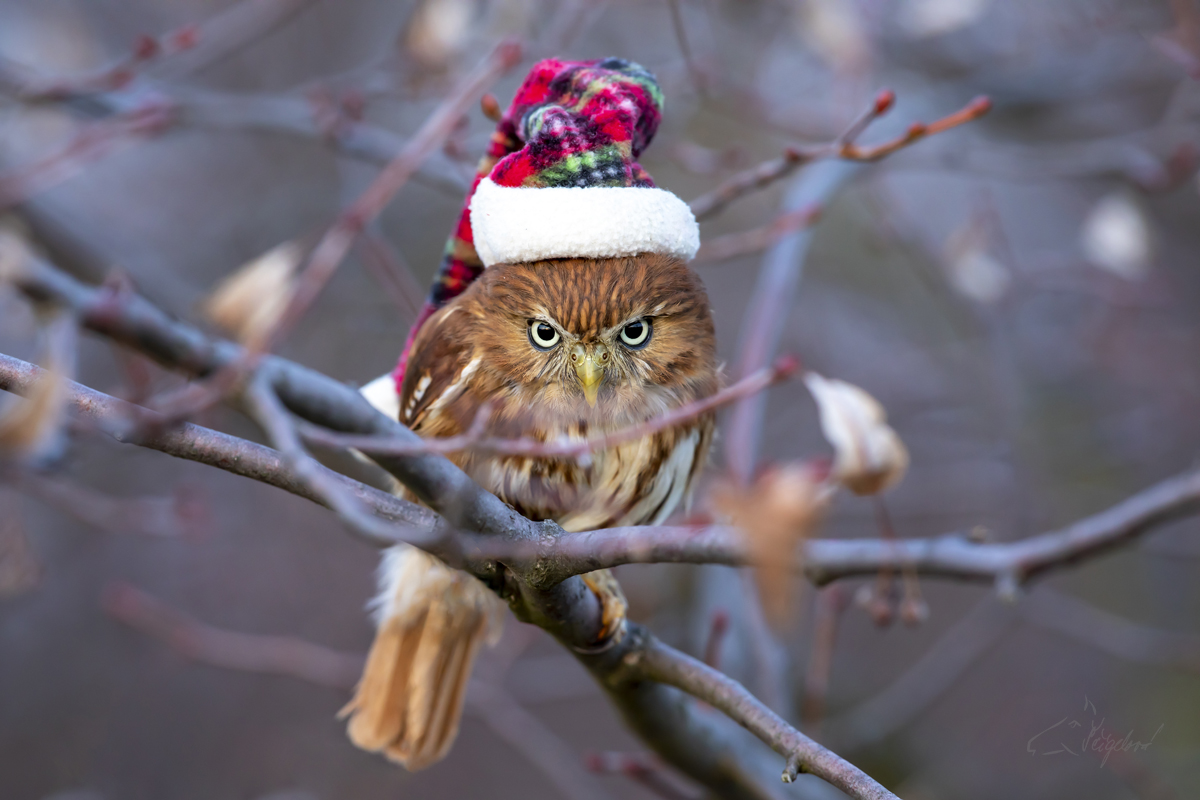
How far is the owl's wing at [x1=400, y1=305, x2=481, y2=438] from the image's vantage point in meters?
1.75

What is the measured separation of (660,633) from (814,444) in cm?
200

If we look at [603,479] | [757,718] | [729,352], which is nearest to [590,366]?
[603,479]

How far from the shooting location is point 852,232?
6352 mm

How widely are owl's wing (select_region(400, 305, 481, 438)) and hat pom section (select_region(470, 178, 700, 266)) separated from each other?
19 cm

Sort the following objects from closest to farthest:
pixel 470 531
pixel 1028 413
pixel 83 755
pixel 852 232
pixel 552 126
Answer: pixel 470 531 < pixel 552 126 < pixel 1028 413 < pixel 83 755 < pixel 852 232

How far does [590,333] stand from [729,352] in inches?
171

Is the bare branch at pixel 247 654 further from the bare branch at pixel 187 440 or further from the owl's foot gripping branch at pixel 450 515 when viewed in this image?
the bare branch at pixel 187 440

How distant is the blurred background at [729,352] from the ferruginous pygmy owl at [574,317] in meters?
0.68

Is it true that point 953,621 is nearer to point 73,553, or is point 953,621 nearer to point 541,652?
point 541,652

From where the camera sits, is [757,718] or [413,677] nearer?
[757,718]

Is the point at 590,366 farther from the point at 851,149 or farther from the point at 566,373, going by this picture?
the point at 851,149

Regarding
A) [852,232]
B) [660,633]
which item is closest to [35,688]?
[660,633]

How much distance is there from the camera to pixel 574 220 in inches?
62.4

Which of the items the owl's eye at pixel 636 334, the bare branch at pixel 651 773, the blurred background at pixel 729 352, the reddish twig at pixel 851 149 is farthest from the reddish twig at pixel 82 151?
the bare branch at pixel 651 773
